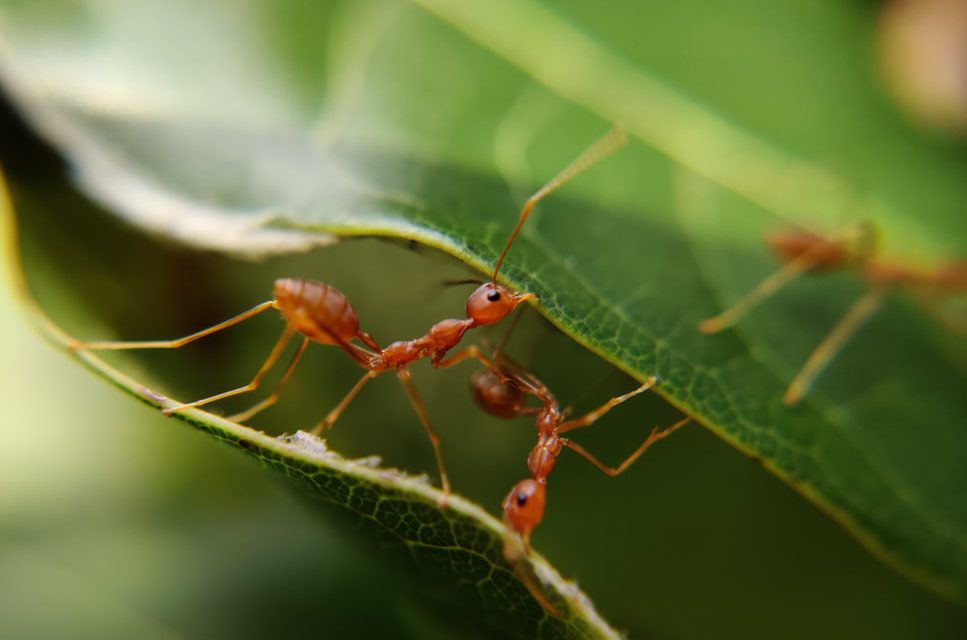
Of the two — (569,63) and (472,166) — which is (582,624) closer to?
(472,166)

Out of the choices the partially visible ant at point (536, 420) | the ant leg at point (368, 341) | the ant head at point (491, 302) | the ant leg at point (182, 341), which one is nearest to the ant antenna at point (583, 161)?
the ant head at point (491, 302)

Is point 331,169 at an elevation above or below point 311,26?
below

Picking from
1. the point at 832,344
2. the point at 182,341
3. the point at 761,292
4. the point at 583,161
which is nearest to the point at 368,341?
the point at 182,341

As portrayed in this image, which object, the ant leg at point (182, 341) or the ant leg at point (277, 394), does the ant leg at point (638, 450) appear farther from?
the ant leg at point (182, 341)

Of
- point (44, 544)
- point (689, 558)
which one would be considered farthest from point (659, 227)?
point (44, 544)

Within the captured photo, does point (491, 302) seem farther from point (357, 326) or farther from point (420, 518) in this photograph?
point (420, 518)

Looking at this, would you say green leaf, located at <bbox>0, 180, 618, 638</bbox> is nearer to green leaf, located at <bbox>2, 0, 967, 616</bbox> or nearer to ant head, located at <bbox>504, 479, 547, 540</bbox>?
ant head, located at <bbox>504, 479, 547, 540</bbox>

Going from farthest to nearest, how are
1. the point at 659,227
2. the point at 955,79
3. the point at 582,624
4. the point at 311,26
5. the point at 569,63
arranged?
the point at 955,79, the point at 569,63, the point at 311,26, the point at 659,227, the point at 582,624
